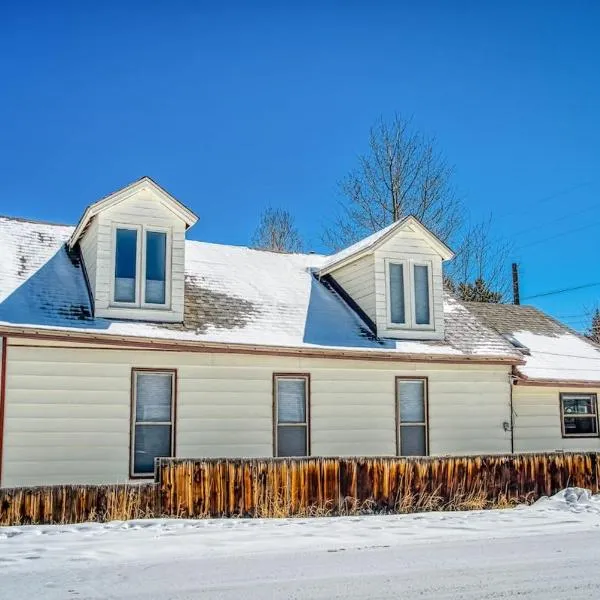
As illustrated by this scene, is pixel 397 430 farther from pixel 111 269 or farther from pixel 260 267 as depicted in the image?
pixel 111 269

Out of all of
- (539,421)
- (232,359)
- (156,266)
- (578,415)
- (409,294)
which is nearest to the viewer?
(232,359)

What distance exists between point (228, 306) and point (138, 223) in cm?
262

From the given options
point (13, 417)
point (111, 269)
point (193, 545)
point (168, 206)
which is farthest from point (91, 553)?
point (168, 206)

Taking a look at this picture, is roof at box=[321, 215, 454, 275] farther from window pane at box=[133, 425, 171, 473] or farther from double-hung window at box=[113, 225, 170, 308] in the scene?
window pane at box=[133, 425, 171, 473]

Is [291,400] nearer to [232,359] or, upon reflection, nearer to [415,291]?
[232,359]

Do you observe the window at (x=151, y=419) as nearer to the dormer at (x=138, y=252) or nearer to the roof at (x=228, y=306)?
the roof at (x=228, y=306)

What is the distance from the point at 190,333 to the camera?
48.3 ft

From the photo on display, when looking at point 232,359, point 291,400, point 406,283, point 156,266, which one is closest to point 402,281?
point 406,283

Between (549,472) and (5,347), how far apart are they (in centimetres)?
1008

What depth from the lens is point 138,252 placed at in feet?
49.4

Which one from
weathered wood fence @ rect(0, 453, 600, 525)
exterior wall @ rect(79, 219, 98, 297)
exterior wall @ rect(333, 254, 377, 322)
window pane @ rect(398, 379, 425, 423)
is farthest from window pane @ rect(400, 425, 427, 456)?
exterior wall @ rect(79, 219, 98, 297)

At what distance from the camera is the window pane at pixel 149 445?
13.9 m

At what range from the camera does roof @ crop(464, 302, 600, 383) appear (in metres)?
19.2

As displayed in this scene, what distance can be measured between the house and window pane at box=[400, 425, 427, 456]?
1.4 inches
